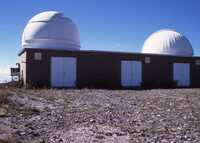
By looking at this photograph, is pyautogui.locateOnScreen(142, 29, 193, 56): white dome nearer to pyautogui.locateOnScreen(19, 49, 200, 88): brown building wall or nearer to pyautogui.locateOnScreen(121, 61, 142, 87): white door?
pyautogui.locateOnScreen(19, 49, 200, 88): brown building wall

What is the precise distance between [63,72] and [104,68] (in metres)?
2.94

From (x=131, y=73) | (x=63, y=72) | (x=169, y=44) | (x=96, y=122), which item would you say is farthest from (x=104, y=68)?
(x=96, y=122)

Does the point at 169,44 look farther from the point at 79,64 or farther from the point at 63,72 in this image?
the point at 63,72

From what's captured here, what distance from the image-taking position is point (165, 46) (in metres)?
28.8

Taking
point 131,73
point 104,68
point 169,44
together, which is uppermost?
point 169,44

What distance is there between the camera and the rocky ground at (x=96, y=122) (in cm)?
802

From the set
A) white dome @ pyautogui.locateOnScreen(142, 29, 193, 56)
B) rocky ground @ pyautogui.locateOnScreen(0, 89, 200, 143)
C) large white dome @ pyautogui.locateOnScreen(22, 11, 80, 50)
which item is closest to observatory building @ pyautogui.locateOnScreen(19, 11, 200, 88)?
large white dome @ pyautogui.locateOnScreen(22, 11, 80, 50)

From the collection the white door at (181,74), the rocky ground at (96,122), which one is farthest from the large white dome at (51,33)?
the rocky ground at (96,122)

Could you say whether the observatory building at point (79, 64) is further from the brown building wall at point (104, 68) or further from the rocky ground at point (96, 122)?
the rocky ground at point (96, 122)

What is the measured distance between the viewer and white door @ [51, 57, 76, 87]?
73.3ft

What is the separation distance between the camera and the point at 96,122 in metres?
9.52

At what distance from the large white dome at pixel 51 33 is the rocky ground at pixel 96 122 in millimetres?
10771

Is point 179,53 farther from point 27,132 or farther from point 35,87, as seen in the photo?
point 27,132

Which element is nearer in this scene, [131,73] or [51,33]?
[51,33]
